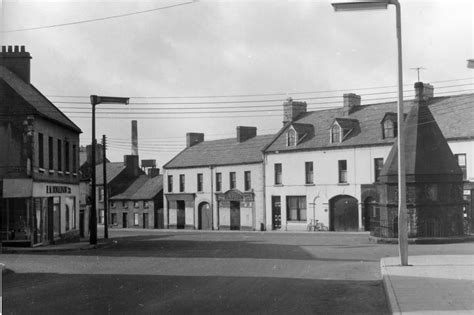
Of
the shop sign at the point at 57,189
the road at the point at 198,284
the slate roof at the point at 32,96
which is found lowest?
the road at the point at 198,284

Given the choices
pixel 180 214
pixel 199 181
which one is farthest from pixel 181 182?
pixel 180 214

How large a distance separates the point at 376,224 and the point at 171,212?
31.4 metres

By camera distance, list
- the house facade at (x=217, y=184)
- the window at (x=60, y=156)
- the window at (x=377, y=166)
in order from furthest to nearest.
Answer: the house facade at (x=217, y=184), the window at (x=377, y=166), the window at (x=60, y=156)

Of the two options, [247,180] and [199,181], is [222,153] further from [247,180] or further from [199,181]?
[247,180]

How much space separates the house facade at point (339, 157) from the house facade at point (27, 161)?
64.7ft

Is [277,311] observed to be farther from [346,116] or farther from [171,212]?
[171,212]

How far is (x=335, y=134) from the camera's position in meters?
45.8

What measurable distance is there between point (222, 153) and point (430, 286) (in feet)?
146

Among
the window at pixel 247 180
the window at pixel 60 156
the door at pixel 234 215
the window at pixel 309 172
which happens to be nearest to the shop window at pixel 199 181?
the door at pixel 234 215

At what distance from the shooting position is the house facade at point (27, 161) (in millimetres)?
28109

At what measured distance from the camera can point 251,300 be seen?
38.6 feet

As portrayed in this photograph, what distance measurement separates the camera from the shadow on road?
10.9m

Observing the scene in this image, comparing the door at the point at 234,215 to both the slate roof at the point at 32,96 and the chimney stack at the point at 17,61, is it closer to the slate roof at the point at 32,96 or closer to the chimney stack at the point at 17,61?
the slate roof at the point at 32,96

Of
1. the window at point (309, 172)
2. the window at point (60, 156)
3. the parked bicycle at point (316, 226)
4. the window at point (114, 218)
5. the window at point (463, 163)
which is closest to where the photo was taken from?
the window at point (60, 156)
